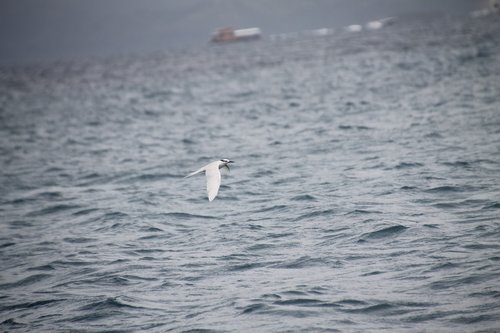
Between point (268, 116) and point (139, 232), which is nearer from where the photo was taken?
point (139, 232)

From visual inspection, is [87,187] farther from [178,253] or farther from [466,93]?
[466,93]

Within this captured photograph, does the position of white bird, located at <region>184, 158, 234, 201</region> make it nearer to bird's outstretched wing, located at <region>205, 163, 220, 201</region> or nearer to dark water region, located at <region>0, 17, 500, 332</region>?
bird's outstretched wing, located at <region>205, 163, 220, 201</region>

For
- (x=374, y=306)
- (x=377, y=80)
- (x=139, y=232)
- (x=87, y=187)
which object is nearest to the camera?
(x=374, y=306)

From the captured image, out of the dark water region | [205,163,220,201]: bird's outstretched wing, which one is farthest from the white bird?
the dark water region

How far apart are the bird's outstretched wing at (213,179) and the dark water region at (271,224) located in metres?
1.18

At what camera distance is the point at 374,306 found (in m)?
9.79

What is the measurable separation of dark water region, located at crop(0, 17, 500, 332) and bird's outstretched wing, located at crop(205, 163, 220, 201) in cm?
118

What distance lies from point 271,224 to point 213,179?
1.82 meters

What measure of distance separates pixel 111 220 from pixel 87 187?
478cm

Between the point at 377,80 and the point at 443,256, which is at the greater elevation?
the point at 377,80

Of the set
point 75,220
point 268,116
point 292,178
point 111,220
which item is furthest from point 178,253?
point 268,116

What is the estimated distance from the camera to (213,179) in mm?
13812

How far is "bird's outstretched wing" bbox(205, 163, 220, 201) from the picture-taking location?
43.1 ft

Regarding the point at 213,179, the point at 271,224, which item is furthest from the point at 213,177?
the point at 271,224
